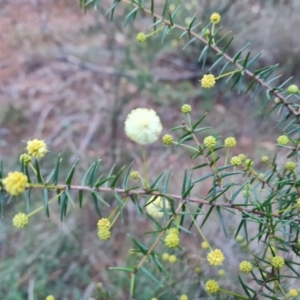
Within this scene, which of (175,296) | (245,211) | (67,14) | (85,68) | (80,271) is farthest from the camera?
(67,14)

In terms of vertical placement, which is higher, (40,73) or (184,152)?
(40,73)

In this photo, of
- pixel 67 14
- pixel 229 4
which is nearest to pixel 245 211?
pixel 229 4

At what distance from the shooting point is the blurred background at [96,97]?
5.95 ft

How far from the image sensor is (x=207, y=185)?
2285mm

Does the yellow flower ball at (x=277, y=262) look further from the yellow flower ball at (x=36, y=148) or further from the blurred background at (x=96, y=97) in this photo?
the blurred background at (x=96, y=97)

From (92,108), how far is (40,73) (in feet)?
1.61

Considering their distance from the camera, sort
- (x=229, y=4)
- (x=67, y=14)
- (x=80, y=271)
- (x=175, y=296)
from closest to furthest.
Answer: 1. (x=175, y=296)
2. (x=80, y=271)
3. (x=229, y=4)
4. (x=67, y=14)

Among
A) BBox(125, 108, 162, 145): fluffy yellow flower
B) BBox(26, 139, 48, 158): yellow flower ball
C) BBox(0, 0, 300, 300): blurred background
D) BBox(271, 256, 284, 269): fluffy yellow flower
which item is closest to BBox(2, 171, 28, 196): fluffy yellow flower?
BBox(26, 139, 48, 158): yellow flower ball

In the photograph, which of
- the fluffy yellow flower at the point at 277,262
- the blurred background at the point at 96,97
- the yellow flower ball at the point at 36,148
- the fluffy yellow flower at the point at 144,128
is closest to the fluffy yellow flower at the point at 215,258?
the fluffy yellow flower at the point at 277,262

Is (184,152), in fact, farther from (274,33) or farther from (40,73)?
(40,73)

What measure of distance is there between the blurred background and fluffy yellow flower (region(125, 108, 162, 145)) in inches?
38.6

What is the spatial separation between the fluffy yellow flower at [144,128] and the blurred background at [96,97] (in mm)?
982

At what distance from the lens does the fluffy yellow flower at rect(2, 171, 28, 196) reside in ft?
1.84

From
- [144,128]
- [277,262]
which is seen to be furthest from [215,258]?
[144,128]
